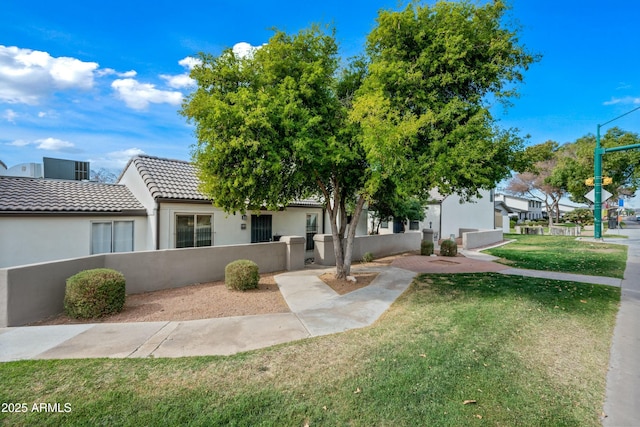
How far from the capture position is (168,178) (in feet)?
41.5

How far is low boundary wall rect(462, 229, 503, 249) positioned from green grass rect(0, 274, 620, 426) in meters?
15.1

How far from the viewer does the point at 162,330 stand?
219 inches

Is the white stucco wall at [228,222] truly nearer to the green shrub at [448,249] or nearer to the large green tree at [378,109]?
the large green tree at [378,109]

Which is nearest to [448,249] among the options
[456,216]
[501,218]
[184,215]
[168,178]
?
[184,215]

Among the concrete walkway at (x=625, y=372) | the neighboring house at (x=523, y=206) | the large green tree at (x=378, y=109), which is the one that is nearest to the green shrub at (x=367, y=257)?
the large green tree at (x=378, y=109)

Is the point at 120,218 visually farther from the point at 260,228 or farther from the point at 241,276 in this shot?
the point at 241,276

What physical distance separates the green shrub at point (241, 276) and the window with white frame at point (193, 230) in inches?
161

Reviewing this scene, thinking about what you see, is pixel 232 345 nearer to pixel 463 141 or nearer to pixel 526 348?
pixel 526 348

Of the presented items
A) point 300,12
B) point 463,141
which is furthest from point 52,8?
point 463,141

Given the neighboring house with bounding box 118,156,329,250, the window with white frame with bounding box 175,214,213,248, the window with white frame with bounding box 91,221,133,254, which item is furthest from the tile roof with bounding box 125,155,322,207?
the window with white frame with bounding box 91,221,133,254

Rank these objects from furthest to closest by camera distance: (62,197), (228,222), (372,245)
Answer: (372,245), (228,222), (62,197)

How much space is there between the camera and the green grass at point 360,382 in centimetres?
314

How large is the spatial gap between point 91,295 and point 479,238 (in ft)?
72.1

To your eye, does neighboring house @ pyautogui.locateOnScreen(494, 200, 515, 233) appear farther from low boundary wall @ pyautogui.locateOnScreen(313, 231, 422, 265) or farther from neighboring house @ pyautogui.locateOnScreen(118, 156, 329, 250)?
neighboring house @ pyautogui.locateOnScreen(118, 156, 329, 250)
